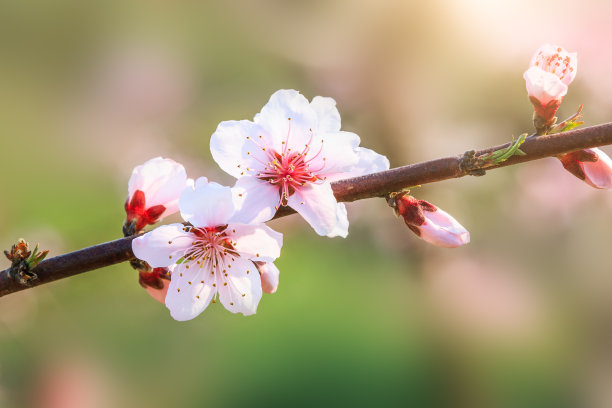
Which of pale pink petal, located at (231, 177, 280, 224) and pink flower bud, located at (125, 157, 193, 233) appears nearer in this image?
pale pink petal, located at (231, 177, 280, 224)

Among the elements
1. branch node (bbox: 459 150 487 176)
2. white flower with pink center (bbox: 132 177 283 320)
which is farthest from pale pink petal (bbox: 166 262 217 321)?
branch node (bbox: 459 150 487 176)

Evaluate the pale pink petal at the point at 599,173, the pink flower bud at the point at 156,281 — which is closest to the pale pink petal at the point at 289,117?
the pink flower bud at the point at 156,281

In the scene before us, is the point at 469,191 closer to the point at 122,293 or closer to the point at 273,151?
the point at 122,293

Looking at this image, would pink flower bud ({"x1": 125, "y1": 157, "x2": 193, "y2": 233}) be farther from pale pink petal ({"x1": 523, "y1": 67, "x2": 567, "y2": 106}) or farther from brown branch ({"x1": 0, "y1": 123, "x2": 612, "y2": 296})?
pale pink petal ({"x1": 523, "y1": 67, "x2": 567, "y2": 106})

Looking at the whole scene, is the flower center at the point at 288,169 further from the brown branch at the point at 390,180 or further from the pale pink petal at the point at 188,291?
the pale pink petal at the point at 188,291

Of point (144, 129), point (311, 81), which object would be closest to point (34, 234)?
point (144, 129)

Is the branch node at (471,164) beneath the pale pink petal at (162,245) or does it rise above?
above
